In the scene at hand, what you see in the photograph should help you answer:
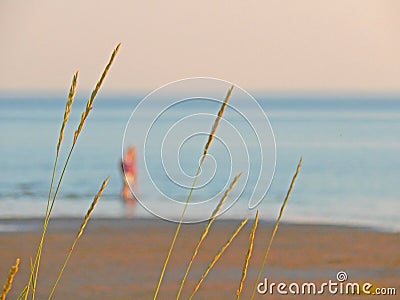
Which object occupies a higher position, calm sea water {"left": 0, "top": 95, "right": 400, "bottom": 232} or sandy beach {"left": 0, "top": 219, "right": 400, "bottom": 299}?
sandy beach {"left": 0, "top": 219, "right": 400, "bottom": 299}

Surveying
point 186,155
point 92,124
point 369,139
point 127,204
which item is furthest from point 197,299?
point 92,124

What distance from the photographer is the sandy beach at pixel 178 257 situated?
8.91 m

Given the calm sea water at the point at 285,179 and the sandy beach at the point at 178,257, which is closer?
the sandy beach at the point at 178,257

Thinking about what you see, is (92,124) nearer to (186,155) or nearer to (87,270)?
(186,155)

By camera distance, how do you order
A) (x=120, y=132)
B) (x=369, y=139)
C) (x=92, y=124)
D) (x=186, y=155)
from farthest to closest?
(x=92, y=124)
(x=120, y=132)
(x=369, y=139)
(x=186, y=155)

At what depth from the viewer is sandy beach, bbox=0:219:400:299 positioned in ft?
29.2

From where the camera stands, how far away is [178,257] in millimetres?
10773

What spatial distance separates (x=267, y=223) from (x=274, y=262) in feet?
Answer: 9.93

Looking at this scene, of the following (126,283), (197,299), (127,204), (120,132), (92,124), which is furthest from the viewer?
(92,124)

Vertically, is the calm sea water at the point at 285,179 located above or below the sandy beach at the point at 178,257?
below

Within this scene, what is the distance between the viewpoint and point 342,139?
30.0 metres

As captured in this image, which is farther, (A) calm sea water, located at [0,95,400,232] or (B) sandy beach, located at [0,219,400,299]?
(A) calm sea water, located at [0,95,400,232]

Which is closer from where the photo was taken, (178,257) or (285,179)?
(178,257)

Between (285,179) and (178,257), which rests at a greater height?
(178,257)
